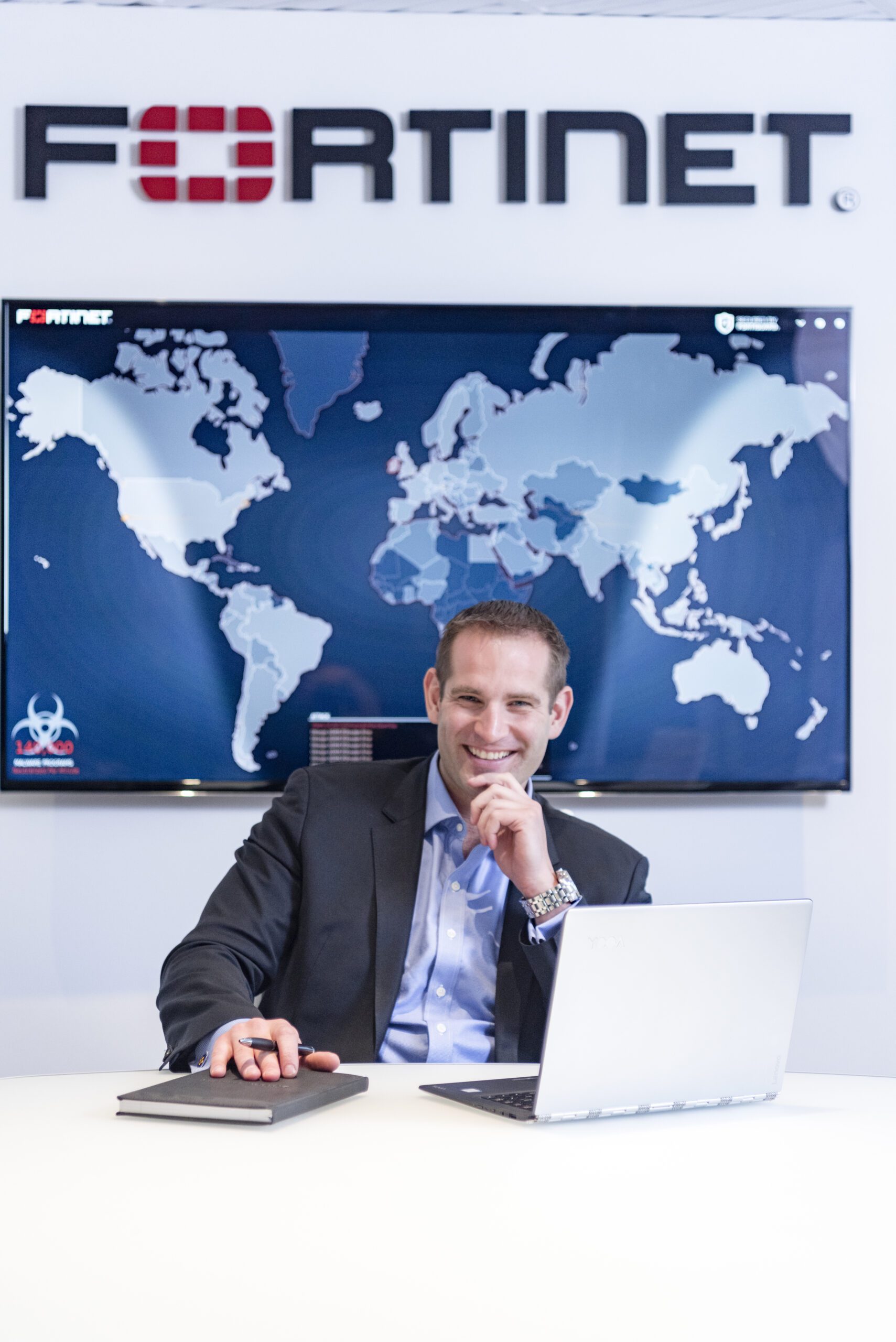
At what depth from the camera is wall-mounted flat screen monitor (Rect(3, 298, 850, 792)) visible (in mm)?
2932

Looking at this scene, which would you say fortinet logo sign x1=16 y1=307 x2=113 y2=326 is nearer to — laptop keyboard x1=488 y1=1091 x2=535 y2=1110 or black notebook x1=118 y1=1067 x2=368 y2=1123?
black notebook x1=118 y1=1067 x2=368 y2=1123

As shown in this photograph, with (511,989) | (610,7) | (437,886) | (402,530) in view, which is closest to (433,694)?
(437,886)

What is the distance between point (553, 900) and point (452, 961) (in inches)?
9.6

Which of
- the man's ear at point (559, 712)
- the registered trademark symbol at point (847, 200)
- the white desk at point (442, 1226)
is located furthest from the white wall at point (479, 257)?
the white desk at point (442, 1226)

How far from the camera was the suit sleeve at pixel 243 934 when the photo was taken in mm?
1745

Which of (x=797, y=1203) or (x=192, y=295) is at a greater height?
(x=192, y=295)

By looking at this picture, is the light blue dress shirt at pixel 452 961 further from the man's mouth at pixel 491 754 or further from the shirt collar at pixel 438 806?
the man's mouth at pixel 491 754

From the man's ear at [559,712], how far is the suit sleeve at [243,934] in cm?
45

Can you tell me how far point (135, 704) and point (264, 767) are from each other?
0.34 metres

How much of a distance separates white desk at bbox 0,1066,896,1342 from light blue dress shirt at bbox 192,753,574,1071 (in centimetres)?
45

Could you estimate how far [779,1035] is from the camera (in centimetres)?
153

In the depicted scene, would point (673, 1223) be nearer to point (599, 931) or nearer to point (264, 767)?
point (599, 931)

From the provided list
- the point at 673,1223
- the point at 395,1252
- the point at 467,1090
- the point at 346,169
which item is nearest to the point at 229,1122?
the point at 467,1090

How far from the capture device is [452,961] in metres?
2.04
